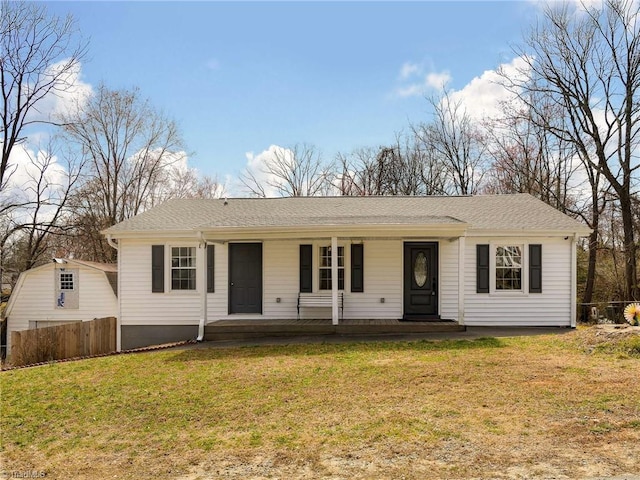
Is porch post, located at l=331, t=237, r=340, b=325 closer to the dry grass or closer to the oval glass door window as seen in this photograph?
the dry grass

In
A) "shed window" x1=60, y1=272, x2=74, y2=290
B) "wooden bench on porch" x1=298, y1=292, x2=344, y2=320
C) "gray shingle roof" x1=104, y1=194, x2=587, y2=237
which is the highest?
"gray shingle roof" x1=104, y1=194, x2=587, y2=237

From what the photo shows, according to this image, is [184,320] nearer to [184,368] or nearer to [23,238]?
[184,368]

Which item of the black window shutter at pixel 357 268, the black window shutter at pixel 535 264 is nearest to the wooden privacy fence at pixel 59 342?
the black window shutter at pixel 357 268

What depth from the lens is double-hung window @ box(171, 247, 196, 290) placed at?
12.5 metres

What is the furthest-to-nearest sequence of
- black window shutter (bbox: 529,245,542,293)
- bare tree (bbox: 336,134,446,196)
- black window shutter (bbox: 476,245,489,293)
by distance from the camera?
bare tree (bbox: 336,134,446,196)
black window shutter (bbox: 476,245,489,293)
black window shutter (bbox: 529,245,542,293)

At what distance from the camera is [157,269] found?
12383 millimetres

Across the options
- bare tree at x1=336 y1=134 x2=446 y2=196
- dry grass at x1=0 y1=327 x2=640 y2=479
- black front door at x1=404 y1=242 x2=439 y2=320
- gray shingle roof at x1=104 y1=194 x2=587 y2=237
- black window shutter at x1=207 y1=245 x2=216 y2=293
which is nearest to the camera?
dry grass at x1=0 y1=327 x2=640 y2=479

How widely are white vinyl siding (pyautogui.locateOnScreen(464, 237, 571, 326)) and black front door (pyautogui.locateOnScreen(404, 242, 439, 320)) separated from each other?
872 mm

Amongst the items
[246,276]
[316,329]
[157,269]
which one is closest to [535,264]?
[316,329]

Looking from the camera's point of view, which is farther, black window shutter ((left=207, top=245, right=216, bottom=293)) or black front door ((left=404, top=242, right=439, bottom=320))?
black window shutter ((left=207, top=245, right=216, bottom=293))

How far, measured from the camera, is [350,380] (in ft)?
21.8

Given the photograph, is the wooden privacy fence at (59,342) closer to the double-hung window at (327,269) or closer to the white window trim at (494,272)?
the double-hung window at (327,269)

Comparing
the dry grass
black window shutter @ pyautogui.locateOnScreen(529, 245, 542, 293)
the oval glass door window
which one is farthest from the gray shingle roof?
the dry grass

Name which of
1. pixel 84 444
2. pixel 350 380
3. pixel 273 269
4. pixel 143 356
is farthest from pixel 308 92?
pixel 84 444
